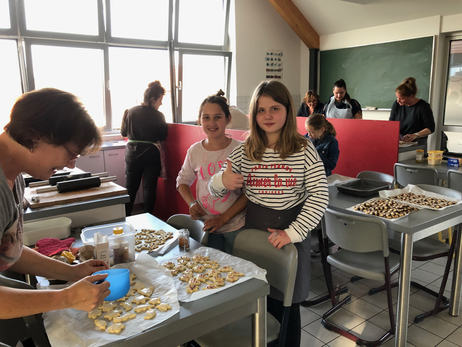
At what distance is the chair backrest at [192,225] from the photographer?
1.83 metres

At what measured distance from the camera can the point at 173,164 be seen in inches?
166

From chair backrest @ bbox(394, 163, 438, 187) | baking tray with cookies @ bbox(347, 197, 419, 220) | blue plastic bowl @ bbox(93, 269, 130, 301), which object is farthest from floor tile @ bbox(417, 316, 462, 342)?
blue plastic bowl @ bbox(93, 269, 130, 301)

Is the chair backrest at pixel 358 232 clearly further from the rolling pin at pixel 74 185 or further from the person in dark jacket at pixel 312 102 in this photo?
the person in dark jacket at pixel 312 102

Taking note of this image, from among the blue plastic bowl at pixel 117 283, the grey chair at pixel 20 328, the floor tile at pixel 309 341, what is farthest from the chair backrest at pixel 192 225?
the floor tile at pixel 309 341

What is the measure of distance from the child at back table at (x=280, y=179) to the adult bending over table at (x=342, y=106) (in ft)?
9.11

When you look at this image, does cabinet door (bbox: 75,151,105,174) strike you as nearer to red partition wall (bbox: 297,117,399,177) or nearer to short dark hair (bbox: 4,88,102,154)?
red partition wall (bbox: 297,117,399,177)

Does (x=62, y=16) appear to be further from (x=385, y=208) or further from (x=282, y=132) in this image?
(x=385, y=208)

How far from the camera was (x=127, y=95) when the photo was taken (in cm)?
511

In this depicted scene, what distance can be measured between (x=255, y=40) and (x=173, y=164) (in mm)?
2814

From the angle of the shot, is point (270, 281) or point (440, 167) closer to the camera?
point (270, 281)

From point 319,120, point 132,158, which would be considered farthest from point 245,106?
point 319,120

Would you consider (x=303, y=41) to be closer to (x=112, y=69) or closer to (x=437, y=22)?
(x=437, y=22)

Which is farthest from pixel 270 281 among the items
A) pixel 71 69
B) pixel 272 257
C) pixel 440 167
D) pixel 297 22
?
pixel 297 22

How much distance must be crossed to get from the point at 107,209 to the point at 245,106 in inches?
164
